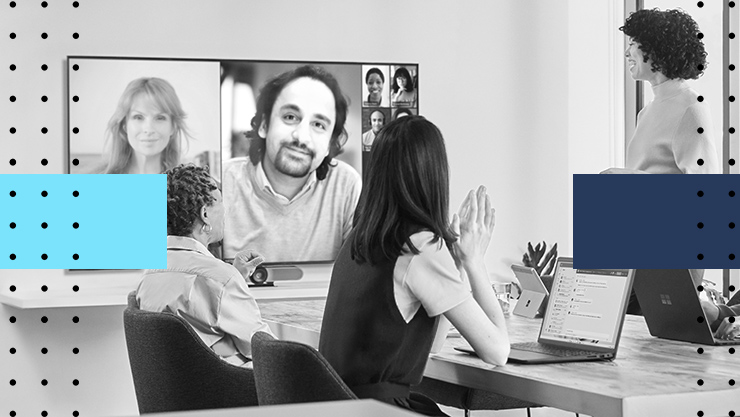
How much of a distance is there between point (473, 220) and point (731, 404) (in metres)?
0.69

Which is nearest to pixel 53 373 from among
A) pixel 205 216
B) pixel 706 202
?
pixel 205 216

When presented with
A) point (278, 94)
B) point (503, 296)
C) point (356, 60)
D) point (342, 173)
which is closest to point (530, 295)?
point (503, 296)

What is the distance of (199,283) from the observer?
8.45 ft

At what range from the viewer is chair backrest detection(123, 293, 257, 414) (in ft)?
7.60

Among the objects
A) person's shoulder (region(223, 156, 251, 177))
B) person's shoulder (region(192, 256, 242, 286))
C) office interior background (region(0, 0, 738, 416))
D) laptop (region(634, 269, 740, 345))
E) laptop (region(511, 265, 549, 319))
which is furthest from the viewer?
person's shoulder (region(223, 156, 251, 177))

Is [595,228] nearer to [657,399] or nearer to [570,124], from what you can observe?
[657,399]

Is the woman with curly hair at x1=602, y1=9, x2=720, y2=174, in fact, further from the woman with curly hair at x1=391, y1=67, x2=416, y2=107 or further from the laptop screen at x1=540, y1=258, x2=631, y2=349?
the woman with curly hair at x1=391, y1=67, x2=416, y2=107

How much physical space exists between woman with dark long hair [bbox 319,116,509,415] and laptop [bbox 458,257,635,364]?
0.60ft

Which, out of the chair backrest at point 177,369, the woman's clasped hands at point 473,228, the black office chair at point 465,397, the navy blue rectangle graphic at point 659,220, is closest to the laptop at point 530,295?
the black office chair at point 465,397

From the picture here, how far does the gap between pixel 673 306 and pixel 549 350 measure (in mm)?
361

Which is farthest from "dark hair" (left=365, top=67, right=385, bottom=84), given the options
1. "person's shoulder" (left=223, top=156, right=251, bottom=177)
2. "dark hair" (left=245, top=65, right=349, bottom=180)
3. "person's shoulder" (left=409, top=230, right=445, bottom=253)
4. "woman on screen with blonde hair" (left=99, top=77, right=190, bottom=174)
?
"person's shoulder" (left=409, top=230, right=445, bottom=253)

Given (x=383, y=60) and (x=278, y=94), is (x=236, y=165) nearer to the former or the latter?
(x=278, y=94)

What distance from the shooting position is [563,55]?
5570mm

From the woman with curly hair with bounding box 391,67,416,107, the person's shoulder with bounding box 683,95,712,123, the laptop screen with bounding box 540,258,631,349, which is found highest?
the woman with curly hair with bounding box 391,67,416,107
